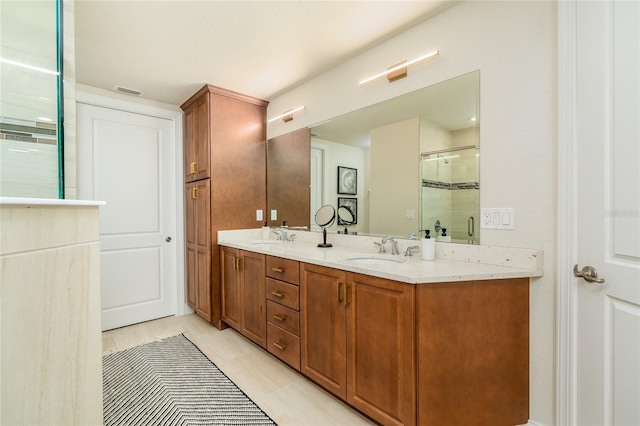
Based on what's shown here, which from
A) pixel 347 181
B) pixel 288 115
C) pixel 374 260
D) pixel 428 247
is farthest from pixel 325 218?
pixel 288 115

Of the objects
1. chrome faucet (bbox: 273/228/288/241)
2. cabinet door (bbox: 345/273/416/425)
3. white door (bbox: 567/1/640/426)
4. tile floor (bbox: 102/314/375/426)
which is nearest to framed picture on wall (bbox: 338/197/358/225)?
chrome faucet (bbox: 273/228/288/241)

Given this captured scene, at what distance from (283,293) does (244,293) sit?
60 cm

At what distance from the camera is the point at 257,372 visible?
6.75 feet

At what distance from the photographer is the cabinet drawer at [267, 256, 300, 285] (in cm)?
193

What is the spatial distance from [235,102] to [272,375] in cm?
259

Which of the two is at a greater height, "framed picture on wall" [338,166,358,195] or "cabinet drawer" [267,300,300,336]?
"framed picture on wall" [338,166,358,195]

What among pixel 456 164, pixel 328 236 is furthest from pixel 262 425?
pixel 456 164

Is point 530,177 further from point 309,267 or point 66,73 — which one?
point 66,73

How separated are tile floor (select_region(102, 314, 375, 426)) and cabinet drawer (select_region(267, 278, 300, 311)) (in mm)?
513

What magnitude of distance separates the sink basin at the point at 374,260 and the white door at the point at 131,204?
7.75ft

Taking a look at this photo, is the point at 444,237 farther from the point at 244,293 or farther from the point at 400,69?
the point at 244,293

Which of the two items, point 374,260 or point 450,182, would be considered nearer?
point 450,182

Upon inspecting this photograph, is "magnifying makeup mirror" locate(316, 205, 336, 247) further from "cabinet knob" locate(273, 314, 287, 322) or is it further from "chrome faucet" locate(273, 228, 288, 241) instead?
"cabinet knob" locate(273, 314, 287, 322)

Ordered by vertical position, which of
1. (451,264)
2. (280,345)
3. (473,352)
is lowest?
(280,345)
